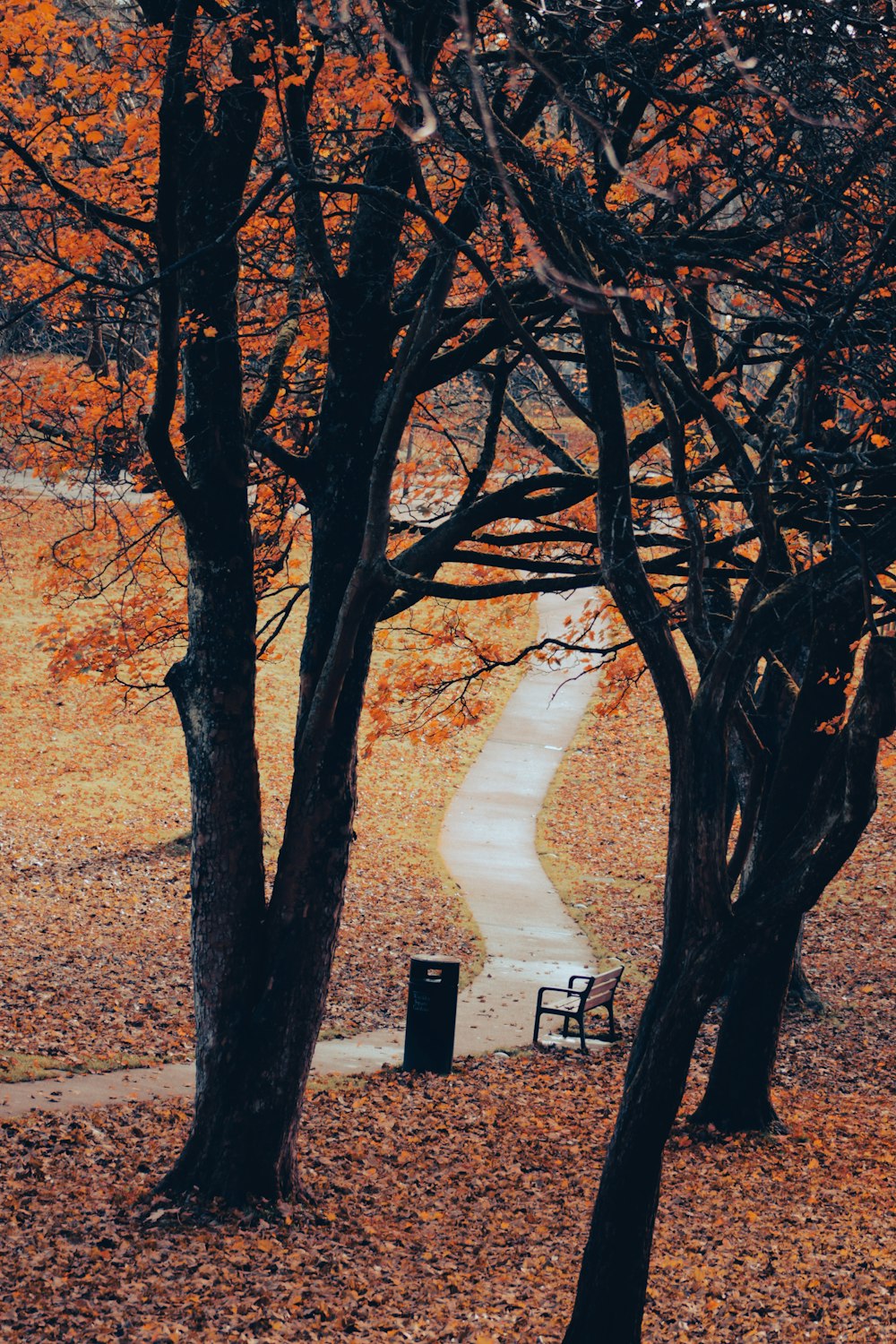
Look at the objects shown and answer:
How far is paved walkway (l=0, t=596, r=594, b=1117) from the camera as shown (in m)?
10.1

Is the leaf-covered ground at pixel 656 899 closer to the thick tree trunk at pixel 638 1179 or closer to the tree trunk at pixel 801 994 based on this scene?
the tree trunk at pixel 801 994

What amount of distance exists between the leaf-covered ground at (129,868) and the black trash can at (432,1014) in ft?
5.48

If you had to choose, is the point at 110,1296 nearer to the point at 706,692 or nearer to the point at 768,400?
the point at 706,692

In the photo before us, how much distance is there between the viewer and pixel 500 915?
55.6 ft

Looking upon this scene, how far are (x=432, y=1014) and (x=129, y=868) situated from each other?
8803 mm

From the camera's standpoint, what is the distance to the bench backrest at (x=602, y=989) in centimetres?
1152

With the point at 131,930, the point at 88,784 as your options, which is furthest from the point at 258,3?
the point at 88,784

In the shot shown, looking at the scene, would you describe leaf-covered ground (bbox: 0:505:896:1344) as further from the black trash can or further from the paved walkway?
the paved walkway

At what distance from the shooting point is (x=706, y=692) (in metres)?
5.90

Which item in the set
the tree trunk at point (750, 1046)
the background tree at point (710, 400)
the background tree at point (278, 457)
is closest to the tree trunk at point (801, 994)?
the tree trunk at point (750, 1046)

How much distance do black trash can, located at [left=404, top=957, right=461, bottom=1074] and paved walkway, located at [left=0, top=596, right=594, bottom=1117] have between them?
582 mm

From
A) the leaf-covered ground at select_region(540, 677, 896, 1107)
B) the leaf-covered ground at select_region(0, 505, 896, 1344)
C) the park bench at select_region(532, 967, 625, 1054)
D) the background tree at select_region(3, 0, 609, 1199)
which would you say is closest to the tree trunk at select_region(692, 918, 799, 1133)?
the leaf-covered ground at select_region(0, 505, 896, 1344)

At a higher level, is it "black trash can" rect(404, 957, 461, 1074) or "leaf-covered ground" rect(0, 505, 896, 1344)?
"black trash can" rect(404, 957, 461, 1074)

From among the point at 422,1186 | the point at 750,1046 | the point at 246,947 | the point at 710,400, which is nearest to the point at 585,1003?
the point at 750,1046
